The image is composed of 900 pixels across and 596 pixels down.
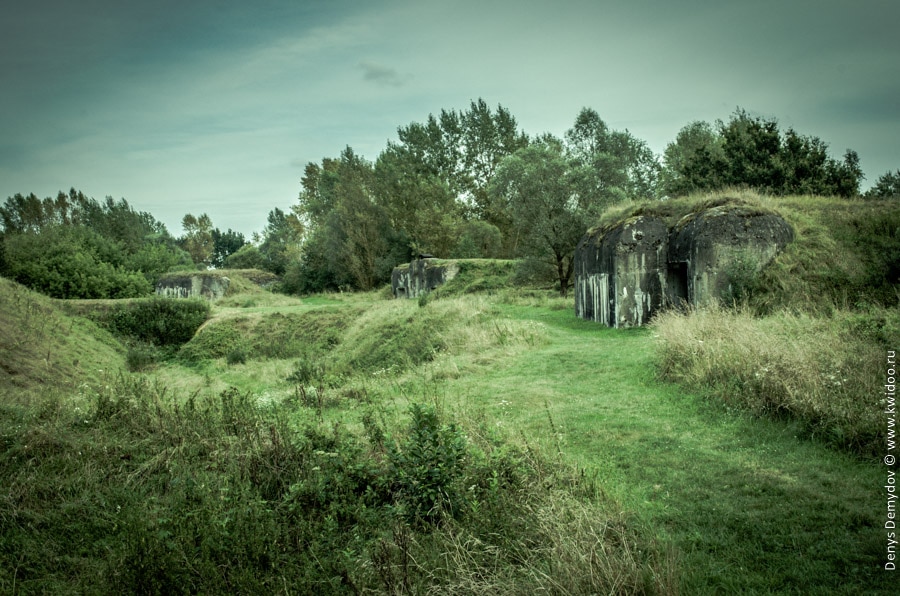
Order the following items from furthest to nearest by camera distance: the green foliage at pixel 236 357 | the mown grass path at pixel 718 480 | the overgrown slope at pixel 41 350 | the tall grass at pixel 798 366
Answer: the green foliage at pixel 236 357 → the overgrown slope at pixel 41 350 → the tall grass at pixel 798 366 → the mown grass path at pixel 718 480

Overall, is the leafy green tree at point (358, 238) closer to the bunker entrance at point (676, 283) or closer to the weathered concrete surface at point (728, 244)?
the bunker entrance at point (676, 283)

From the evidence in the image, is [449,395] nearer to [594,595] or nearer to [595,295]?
[594,595]

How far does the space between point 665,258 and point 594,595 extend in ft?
46.5

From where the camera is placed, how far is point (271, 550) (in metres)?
4.37

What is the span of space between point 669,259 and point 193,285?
121 ft

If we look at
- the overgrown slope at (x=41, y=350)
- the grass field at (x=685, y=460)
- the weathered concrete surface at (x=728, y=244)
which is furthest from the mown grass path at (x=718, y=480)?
the overgrown slope at (x=41, y=350)

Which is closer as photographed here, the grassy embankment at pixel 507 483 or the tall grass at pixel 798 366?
the grassy embankment at pixel 507 483

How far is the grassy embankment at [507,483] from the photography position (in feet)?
13.0

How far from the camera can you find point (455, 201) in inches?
2088

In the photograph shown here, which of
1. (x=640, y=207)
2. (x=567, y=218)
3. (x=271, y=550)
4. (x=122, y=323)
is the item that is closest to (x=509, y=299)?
(x=567, y=218)

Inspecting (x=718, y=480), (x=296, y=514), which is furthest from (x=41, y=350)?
(x=718, y=480)

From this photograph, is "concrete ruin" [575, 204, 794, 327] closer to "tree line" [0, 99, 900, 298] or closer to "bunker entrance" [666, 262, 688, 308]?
"bunker entrance" [666, 262, 688, 308]

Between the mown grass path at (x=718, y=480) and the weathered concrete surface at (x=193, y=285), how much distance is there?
36913 mm

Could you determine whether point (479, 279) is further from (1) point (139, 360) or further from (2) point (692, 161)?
(2) point (692, 161)
